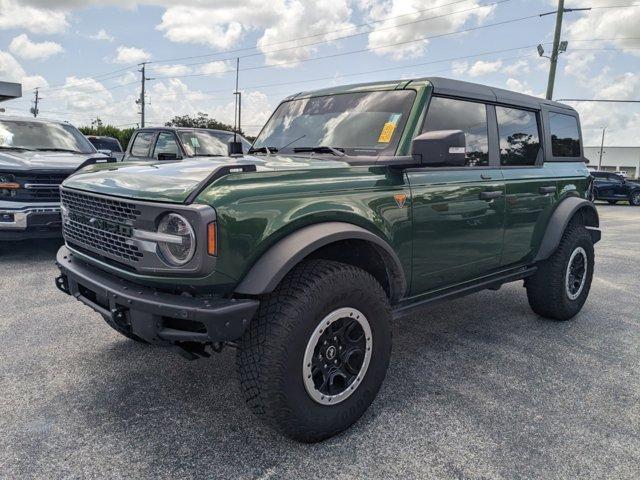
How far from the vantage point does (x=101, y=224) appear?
8.66 feet

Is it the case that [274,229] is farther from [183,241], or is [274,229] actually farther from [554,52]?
[554,52]

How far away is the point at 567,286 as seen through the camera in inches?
174

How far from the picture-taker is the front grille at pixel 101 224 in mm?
2416

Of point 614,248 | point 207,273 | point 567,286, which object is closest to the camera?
point 207,273

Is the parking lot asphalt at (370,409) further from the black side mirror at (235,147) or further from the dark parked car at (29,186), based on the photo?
the dark parked car at (29,186)

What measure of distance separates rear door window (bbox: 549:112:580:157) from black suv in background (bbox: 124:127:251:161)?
5.32 m

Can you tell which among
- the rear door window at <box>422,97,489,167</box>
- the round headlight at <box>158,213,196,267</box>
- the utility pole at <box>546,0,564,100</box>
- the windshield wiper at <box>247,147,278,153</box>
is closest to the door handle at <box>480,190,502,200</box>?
the rear door window at <box>422,97,489,167</box>

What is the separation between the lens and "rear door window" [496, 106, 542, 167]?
152 inches

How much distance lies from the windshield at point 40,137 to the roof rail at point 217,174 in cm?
625

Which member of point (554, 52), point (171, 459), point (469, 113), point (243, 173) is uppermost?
point (554, 52)

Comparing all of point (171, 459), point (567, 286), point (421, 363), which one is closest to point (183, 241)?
point (171, 459)

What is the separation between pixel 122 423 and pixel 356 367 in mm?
1248

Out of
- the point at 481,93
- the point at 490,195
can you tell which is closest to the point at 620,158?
the point at 481,93

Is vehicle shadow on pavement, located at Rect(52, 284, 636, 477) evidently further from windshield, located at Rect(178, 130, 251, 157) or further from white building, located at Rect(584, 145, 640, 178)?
white building, located at Rect(584, 145, 640, 178)
